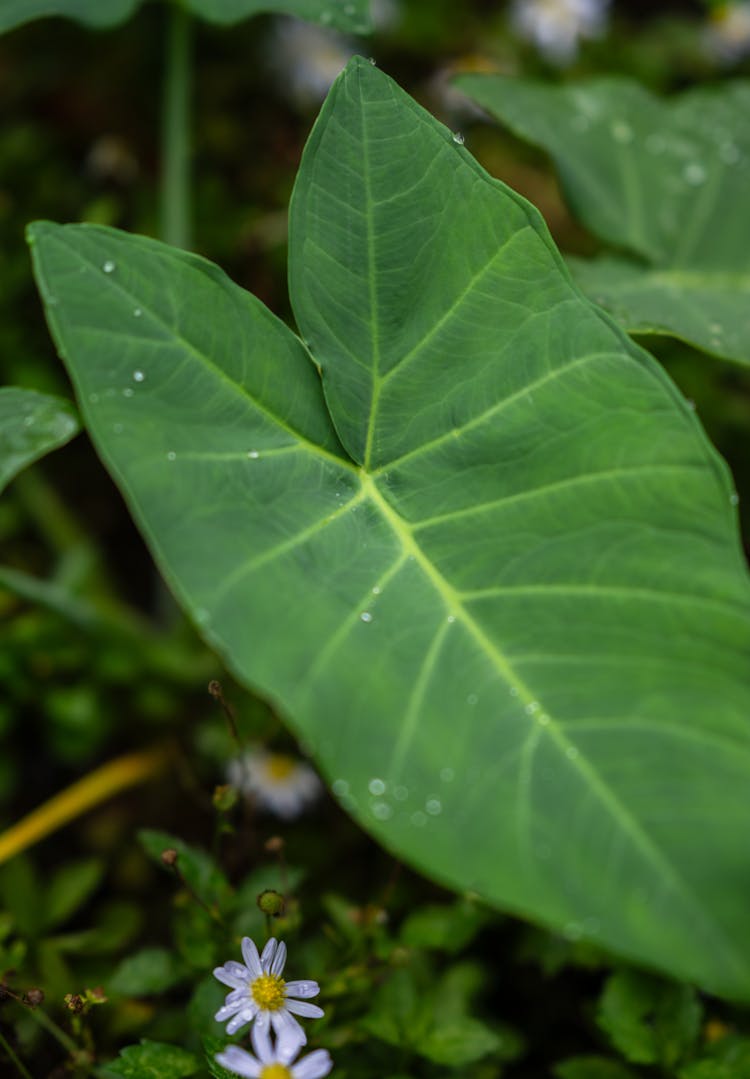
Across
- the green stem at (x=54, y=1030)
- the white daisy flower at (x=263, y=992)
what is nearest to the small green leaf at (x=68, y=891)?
the green stem at (x=54, y=1030)

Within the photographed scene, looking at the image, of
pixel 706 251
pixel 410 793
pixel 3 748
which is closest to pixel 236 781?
pixel 3 748

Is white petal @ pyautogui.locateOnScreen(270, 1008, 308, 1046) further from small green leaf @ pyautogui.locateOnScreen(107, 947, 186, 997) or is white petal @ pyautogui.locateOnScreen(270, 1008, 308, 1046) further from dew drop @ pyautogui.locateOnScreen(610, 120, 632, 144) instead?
dew drop @ pyautogui.locateOnScreen(610, 120, 632, 144)

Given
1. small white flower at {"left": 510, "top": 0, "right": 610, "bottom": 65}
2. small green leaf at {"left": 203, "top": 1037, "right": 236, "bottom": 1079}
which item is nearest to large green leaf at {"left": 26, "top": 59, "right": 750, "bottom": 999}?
small green leaf at {"left": 203, "top": 1037, "right": 236, "bottom": 1079}

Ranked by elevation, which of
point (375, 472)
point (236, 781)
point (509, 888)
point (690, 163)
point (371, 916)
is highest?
point (690, 163)

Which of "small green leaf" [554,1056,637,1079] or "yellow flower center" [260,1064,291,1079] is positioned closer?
"yellow flower center" [260,1064,291,1079]

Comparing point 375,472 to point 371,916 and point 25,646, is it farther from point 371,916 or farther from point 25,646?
point 25,646

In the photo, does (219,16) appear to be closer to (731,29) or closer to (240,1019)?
(240,1019)

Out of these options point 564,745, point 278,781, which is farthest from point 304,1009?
point 278,781
